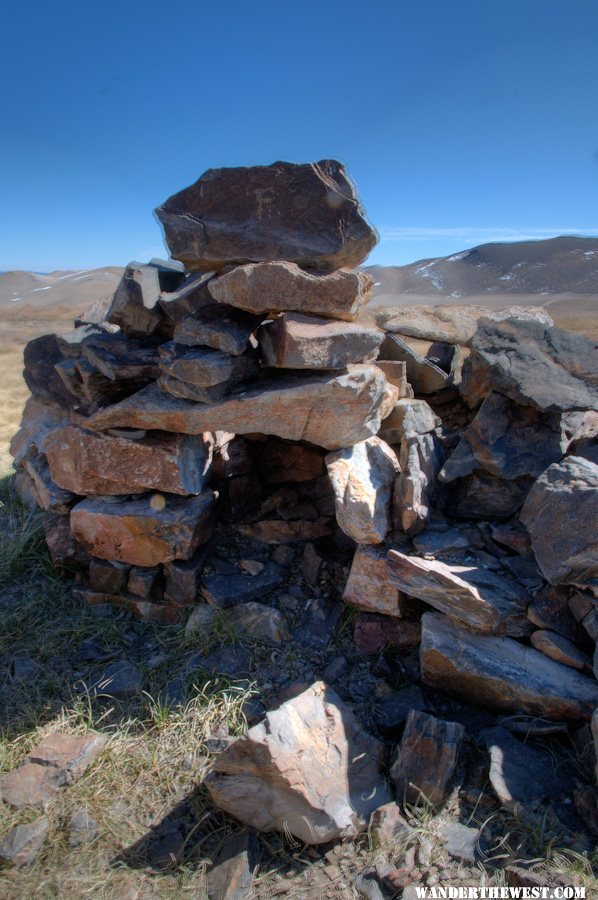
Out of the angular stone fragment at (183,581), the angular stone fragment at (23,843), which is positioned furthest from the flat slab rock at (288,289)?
the angular stone fragment at (23,843)

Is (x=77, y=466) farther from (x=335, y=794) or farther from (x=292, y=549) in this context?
(x=335, y=794)

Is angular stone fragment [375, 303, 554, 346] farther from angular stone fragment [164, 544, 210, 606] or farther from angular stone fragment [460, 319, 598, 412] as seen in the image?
angular stone fragment [164, 544, 210, 606]

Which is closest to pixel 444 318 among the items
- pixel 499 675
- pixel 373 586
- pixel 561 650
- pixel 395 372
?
pixel 395 372

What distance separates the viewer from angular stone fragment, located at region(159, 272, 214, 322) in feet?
14.0

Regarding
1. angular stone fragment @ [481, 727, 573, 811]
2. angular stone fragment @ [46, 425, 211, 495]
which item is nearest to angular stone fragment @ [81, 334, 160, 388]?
angular stone fragment @ [46, 425, 211, 495]

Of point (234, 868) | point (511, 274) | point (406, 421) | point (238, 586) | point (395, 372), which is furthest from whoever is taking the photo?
point (511, 274)

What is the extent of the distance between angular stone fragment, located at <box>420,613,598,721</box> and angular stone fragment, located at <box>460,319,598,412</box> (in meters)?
1.54

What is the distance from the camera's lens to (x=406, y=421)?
4.30 metres

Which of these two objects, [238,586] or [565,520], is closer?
[565,520]

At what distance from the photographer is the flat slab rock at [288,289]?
354 centimetres

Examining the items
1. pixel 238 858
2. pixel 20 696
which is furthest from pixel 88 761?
pixel 238 858

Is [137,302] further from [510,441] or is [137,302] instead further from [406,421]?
[510,441]

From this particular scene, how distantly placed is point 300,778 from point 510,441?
2.53 m

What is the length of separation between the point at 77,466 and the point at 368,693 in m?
2.79
